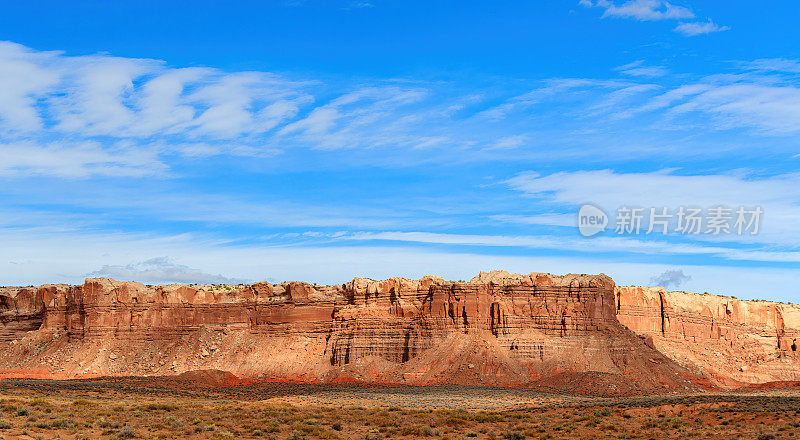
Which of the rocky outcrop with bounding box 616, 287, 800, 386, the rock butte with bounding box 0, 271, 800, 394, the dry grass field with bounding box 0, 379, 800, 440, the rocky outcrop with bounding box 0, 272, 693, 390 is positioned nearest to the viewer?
the dry grass field with bounding box 0, 379, 800, 440

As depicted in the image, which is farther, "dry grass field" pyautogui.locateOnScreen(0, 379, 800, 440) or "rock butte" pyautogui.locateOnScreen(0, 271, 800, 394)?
"rock butte" pyautogui.locateOnScreen(0, 271, 800, 394)

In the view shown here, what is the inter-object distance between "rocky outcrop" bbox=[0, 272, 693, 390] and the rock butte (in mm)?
137

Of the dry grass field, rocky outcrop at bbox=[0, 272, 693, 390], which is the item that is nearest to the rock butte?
rocky outcrop at bbox=[0, 272, 693, 390]

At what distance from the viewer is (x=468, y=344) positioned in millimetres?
74375

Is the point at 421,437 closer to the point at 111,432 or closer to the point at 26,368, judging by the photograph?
the point at 111,432

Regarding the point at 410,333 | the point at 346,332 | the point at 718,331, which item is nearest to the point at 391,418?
the point at 410,333

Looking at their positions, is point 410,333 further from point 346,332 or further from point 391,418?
point 391,418

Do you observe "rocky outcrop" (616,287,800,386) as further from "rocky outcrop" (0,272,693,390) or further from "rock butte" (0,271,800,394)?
"rocky outcrop" (0,272,693,390)

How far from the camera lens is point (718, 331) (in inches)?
3907

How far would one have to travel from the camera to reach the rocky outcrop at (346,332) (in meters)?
71.6

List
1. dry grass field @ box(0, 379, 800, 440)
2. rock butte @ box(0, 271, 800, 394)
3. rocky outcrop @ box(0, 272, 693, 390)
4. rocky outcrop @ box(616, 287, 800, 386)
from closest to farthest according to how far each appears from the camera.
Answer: dry grass field @ box(0, 379, 800, 440) → rock butte @ box(0, 271, 800, 394) → rocky outcrop @ box(0, 272, 693, 390) → rocky outcrop @ box(616, 287, 800, 386)

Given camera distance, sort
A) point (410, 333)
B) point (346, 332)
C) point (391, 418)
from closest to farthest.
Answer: point (391, 418), point (410, 333), point (346, 332)

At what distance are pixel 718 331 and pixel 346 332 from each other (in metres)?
45.5

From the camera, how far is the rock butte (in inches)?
2813
